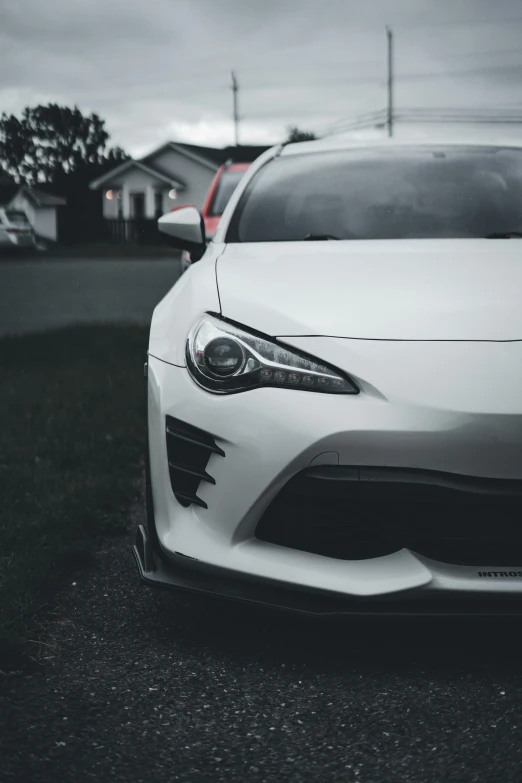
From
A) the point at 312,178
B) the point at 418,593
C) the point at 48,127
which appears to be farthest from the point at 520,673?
the point at 48,127

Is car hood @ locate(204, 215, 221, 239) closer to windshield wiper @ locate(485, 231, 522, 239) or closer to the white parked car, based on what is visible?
windshield wiper @ locate(485, 231, 522, 239)

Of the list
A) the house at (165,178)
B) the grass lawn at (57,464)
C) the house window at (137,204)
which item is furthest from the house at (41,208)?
the grass lawn at (57,464)

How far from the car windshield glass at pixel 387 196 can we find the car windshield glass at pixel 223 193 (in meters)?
6.22

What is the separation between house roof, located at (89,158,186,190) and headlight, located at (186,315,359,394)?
154ft

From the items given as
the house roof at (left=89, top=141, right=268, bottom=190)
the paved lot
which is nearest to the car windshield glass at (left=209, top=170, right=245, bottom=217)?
the paved lot

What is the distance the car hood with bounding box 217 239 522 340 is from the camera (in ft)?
7.97

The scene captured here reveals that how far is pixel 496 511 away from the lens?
2.25 meters

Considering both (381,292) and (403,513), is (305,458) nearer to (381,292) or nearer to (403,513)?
(403,513)

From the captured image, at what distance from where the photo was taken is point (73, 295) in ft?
43.2

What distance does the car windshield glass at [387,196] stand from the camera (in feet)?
11.3

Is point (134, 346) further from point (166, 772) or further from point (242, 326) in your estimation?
point (166, 772)

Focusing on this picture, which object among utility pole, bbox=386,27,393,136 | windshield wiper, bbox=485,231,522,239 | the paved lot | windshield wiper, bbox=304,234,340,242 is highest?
utility pole, bbox=386,27,393,136

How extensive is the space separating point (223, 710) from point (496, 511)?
77 cm

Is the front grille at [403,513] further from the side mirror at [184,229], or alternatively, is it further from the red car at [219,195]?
the red car at [219,195]
